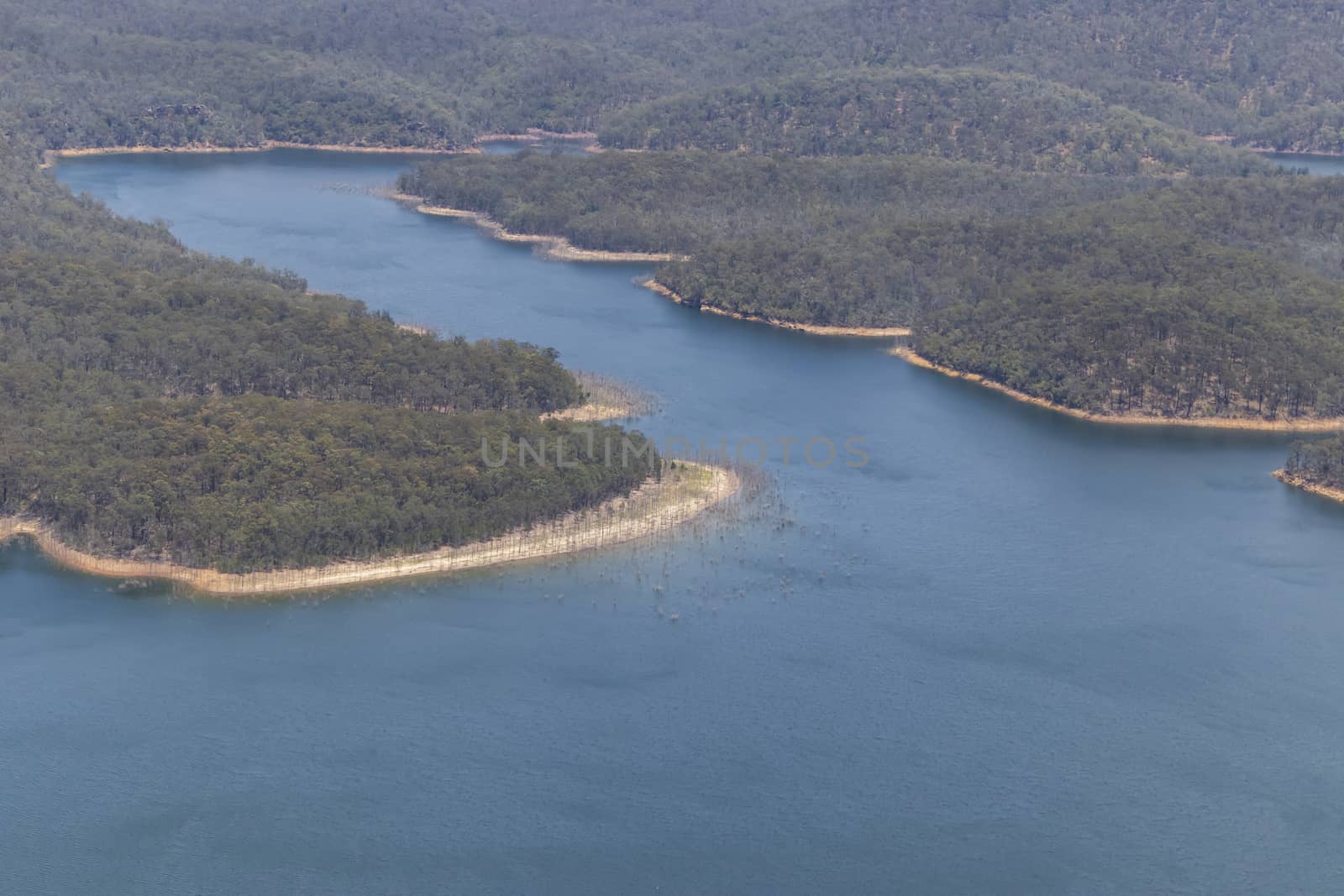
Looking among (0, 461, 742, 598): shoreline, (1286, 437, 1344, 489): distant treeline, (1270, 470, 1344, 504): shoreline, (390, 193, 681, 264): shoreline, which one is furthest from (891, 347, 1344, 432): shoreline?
(390, 193, 681, 264): shoreline

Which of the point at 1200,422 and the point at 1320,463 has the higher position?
the point at 1200,422

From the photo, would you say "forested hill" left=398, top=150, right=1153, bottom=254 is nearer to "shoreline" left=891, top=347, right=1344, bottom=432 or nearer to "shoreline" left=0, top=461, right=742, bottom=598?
"shoreline" left=891, top=347, right=1344, bottom=432

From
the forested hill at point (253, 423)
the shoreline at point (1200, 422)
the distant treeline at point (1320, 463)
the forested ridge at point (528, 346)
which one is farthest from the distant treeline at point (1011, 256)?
the forested hill at point (253, 423)

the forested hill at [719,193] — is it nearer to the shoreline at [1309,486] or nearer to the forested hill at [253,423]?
the forested hill at [253,423]

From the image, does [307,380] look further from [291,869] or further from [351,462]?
[291,869]

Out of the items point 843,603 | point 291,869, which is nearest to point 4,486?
point 291,869

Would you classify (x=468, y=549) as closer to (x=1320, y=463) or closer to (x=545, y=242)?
(x=1320, y=463)

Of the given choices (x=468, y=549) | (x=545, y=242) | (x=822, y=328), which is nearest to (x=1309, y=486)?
(x=822, y=328)
